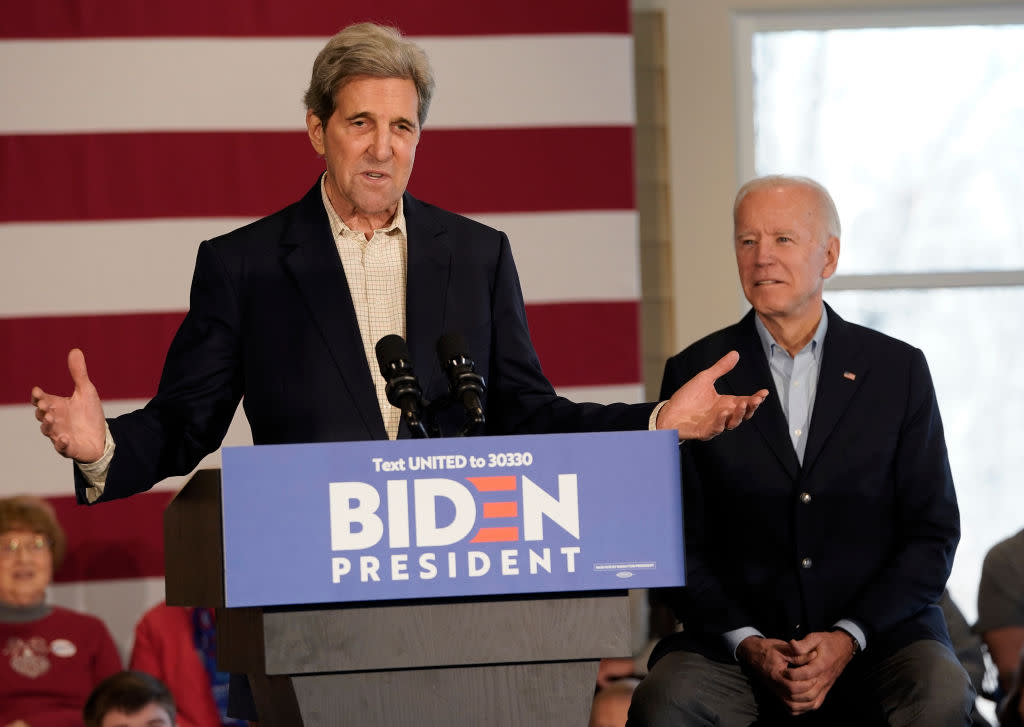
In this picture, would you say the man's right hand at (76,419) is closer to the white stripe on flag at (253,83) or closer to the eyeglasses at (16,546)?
the eyeglasses at (16,546)

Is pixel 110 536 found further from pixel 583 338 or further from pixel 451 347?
pixel 451 347

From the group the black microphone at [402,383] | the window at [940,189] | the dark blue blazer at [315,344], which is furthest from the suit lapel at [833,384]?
the window at [940,189]

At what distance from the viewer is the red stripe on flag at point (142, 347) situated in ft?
14.1

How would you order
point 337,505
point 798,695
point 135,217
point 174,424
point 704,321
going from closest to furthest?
point 337,505, point 174,424, point 798,695, point 135,217, point 704,321

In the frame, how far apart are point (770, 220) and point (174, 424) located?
145 centimetres

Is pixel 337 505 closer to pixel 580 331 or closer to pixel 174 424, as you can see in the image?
pixel 174 424

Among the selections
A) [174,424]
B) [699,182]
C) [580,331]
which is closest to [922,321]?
[699,182]

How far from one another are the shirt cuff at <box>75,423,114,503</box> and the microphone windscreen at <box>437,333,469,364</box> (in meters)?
0.52

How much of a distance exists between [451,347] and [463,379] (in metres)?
0.06

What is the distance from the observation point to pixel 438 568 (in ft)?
5.33

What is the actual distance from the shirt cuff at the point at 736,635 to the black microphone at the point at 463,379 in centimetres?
107

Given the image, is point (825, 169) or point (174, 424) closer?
point (174, 424)

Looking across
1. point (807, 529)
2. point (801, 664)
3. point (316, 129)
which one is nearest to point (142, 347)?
point (316, 129)

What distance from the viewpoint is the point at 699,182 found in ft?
16.1
